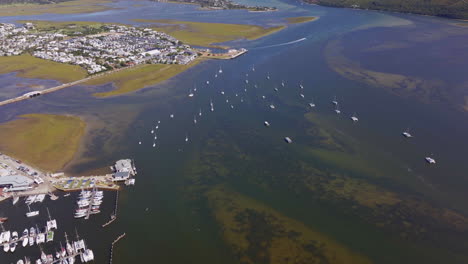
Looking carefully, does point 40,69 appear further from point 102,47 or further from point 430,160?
point 430,160

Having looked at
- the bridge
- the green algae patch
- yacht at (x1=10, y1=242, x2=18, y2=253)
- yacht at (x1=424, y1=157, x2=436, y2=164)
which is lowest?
yacht at (x1=10, y1=242, x2=18, y2=253)

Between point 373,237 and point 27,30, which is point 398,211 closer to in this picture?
point 373,237

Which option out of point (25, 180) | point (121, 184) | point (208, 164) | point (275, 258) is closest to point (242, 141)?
point (208, 164)

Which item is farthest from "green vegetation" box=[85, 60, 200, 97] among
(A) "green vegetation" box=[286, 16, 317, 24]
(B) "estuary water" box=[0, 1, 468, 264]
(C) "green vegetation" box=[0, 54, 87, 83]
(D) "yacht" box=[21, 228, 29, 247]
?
(A) "green vegetation" box=[286, 16, 317, 24]

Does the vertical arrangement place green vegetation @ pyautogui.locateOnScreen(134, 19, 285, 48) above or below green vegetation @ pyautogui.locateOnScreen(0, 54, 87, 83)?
above

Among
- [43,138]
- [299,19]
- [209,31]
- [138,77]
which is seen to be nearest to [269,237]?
[43,138]

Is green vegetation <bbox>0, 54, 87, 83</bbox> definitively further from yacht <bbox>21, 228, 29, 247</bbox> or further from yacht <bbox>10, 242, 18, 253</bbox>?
yacht <bbox>10, 242, 18, 253</bbox>
